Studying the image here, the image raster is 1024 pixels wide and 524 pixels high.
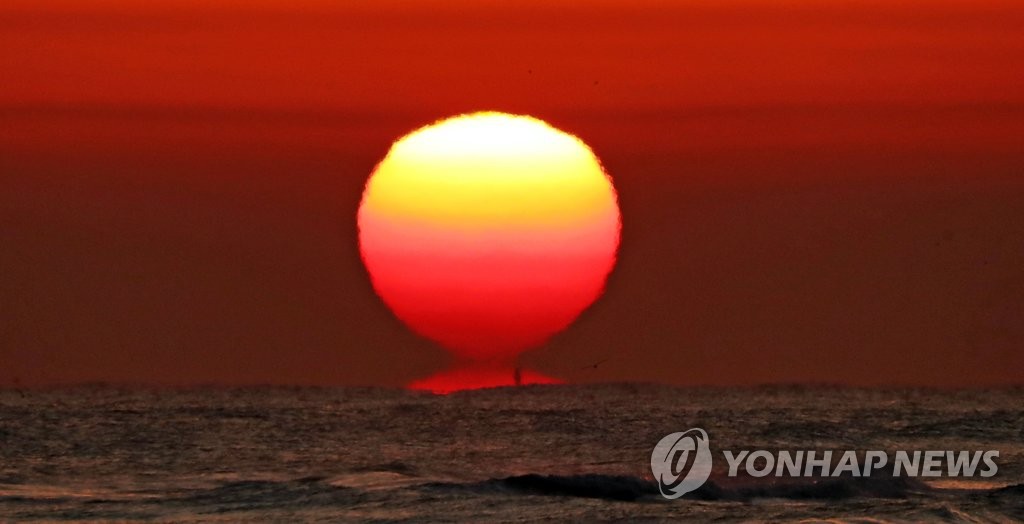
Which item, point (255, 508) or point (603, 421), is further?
point (603, 421)

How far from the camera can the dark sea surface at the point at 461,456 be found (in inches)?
1159

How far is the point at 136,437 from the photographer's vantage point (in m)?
56.1

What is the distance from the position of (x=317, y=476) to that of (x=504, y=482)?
4.24 metres

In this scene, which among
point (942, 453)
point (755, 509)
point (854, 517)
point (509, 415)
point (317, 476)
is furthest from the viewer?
point (509, 415)

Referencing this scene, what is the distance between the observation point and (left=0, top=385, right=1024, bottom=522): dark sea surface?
1159 inches

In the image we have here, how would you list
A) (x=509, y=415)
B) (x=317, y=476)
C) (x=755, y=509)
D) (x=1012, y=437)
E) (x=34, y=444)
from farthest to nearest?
(x=509, y=415), (x=1012, y=437), (x=34, y=444), (x=317, y=476), (x=755, y=509)

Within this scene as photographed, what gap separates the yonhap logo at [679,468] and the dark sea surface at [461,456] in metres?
0.57

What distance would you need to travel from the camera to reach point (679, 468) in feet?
126

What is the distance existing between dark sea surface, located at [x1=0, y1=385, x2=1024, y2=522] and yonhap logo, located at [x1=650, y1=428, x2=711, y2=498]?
57cm

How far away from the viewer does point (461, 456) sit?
1918 inches

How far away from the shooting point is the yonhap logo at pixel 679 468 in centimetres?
3272

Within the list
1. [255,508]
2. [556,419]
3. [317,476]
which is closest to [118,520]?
[255,508]

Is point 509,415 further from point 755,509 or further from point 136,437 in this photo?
point 755,509

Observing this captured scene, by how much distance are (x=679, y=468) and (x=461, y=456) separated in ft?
38.5
